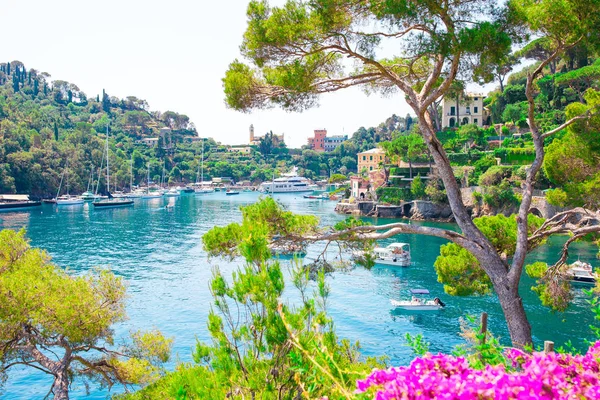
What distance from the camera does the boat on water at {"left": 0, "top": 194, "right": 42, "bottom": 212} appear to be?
51219mm

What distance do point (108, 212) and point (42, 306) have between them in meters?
46.9

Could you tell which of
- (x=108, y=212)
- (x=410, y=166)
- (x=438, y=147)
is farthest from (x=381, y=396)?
(x=108, y=212)

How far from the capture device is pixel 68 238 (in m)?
32.7

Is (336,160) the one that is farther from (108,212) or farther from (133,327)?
(133,327)

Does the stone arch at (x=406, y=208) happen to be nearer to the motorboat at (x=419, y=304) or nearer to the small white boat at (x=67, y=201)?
the motorboat at (x=419, y=304)

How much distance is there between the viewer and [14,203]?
5219 cm

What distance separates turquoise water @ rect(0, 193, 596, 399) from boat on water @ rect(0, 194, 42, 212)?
14047mm

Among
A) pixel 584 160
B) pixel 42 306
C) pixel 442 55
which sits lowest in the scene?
pixel 42 306

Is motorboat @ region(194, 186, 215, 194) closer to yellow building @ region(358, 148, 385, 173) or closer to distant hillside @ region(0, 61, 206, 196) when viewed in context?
distant hillside @ region(0, 61, 206, 196)

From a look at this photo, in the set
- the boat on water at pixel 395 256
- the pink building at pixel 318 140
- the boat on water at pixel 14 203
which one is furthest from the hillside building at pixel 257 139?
the boat on water at pixel 395 256

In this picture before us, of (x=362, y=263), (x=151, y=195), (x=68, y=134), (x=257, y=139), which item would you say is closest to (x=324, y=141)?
(x=257, y=139)

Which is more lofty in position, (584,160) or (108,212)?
(584,160)

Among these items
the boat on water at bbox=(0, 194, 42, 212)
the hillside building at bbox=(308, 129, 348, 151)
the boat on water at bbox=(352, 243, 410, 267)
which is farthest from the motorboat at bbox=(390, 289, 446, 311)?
the hillside building at bbox=(308, 129, 348, 151)

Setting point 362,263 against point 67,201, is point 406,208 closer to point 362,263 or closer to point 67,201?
point 362,263
